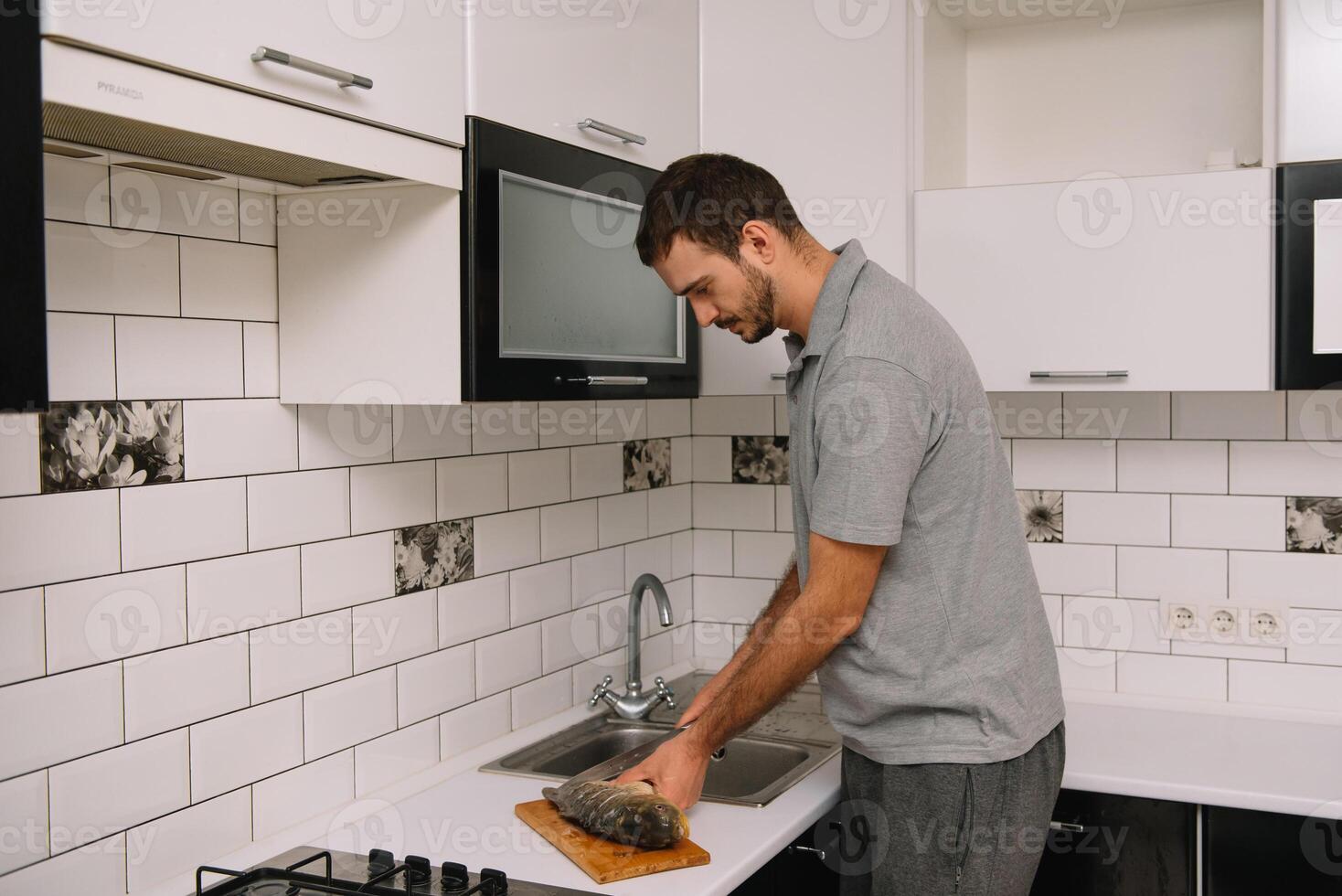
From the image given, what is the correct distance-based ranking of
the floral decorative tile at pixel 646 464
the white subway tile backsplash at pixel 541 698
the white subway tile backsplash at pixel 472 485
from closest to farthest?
the white subway tile backsplash at pixel 472 485, the white subway tile backsplash at pixel 541 698, the floral decorative tile at pixel 646 464

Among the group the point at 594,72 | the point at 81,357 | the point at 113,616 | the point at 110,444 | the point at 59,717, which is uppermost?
the point at 594,72

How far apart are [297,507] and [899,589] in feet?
2.74

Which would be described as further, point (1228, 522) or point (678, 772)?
point (1228, 522)

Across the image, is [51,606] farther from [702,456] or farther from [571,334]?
[702,456]

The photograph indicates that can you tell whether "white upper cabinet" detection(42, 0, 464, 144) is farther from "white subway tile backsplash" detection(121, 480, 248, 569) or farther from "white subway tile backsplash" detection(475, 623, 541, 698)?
"white subway tile backsplash" detection(475, 623, 541, 698)

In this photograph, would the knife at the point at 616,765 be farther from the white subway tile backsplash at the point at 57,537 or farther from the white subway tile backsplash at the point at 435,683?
the white subway tile backsplash at the point at 57,537

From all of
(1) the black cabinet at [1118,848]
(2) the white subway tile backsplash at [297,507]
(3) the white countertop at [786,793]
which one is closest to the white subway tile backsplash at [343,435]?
(2) the white subway tile backsplash at [297,507]

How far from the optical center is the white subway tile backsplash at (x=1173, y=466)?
2.35 metres

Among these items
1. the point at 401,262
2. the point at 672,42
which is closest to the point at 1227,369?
the point at 672,42

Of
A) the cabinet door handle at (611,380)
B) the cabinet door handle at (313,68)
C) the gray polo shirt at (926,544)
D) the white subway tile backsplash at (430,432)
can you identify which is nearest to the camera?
the cabinet door handle at (313,68)

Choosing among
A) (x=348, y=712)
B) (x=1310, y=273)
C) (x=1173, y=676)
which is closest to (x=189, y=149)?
(x=348, y=712)

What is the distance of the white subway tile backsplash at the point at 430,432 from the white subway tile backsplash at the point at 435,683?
330mm

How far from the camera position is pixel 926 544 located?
1594mm

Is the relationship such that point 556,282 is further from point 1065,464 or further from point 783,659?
point 1065,464
